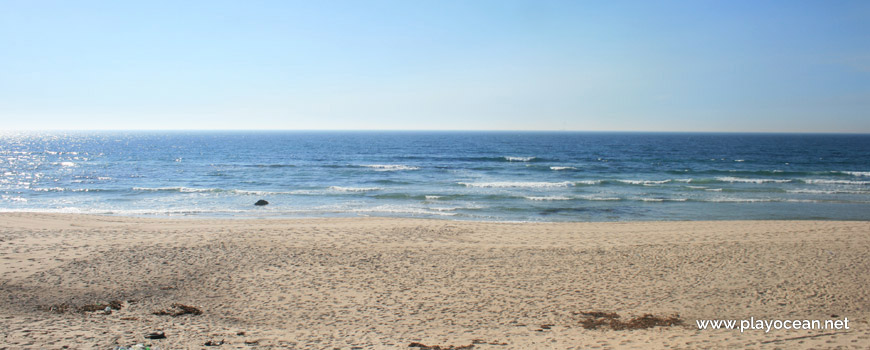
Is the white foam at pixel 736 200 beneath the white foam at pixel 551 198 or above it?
above

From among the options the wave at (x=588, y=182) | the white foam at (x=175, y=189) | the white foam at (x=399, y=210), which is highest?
the wave at (x=588, y=182)

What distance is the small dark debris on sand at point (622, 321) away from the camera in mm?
8305

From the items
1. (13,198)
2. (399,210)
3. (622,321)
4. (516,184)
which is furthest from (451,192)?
(13,198)

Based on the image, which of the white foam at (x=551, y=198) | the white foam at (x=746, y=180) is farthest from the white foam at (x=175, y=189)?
the white foam at (x=746, y=180)

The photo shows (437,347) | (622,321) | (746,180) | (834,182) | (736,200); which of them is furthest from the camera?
(746,180)

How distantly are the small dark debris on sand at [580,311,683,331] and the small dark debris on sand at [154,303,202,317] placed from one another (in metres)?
7.40

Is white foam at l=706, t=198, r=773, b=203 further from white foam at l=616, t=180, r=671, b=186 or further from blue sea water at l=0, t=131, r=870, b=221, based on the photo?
white foam at l=616, t=180, r=671, b=186

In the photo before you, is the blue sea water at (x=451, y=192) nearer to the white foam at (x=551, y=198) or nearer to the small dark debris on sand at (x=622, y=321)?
the white foam at (x=551, y=198)

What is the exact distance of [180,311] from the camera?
8.96 metres

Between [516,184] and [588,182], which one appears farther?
[588,182]

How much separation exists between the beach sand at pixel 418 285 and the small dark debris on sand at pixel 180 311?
0.20m

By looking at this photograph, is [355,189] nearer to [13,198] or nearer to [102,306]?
[13,198]

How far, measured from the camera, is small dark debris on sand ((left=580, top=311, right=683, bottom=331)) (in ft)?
27.2

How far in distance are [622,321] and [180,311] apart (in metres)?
8.47
